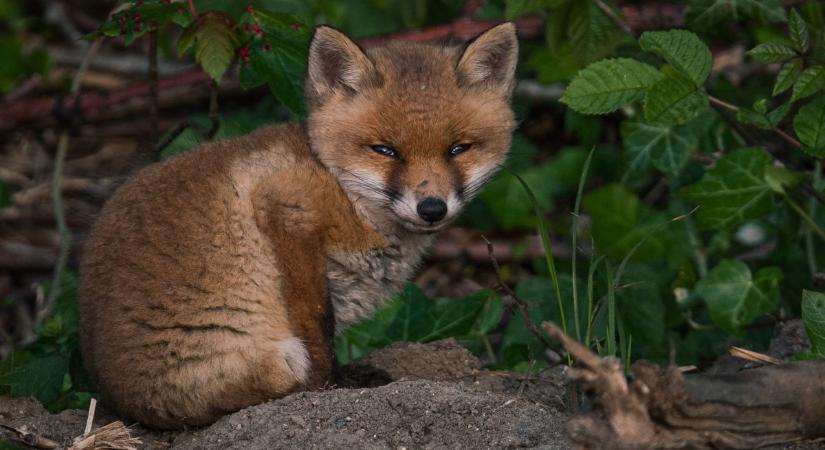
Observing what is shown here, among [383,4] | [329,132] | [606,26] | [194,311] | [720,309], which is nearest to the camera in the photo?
[194,311]

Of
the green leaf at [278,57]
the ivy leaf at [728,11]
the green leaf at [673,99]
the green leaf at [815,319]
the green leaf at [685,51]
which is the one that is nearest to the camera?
the green leaf at [815,319]

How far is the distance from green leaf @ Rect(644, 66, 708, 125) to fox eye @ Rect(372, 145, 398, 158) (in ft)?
3.61

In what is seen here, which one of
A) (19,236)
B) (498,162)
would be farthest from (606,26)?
(19,236)

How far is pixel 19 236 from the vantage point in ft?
28.7

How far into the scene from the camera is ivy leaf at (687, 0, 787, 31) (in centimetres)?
569

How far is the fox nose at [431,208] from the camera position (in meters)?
4.40

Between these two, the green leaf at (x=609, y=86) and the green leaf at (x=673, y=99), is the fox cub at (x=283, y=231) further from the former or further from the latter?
the green leaf at (x=673, y=99)

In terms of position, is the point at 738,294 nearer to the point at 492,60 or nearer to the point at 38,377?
the point at 492,60

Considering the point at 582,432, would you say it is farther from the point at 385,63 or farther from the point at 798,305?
the point at 798,305

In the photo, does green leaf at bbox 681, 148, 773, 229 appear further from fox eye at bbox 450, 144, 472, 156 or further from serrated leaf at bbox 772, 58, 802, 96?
fox eye at bbox 450, 144, 472, 156

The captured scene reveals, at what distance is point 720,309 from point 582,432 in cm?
271

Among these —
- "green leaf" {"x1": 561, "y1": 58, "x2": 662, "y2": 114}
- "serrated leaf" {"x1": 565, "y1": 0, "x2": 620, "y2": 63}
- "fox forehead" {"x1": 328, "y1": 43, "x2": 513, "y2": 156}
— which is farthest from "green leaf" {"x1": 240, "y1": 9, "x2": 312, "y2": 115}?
"serrated leaf" {"x1": 565, "y1": 0, "x2": 620, "y2": 63}

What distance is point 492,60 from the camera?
4.98 metres

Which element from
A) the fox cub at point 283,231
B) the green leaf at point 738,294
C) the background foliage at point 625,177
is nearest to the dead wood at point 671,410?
the background foliage at point 625,177
